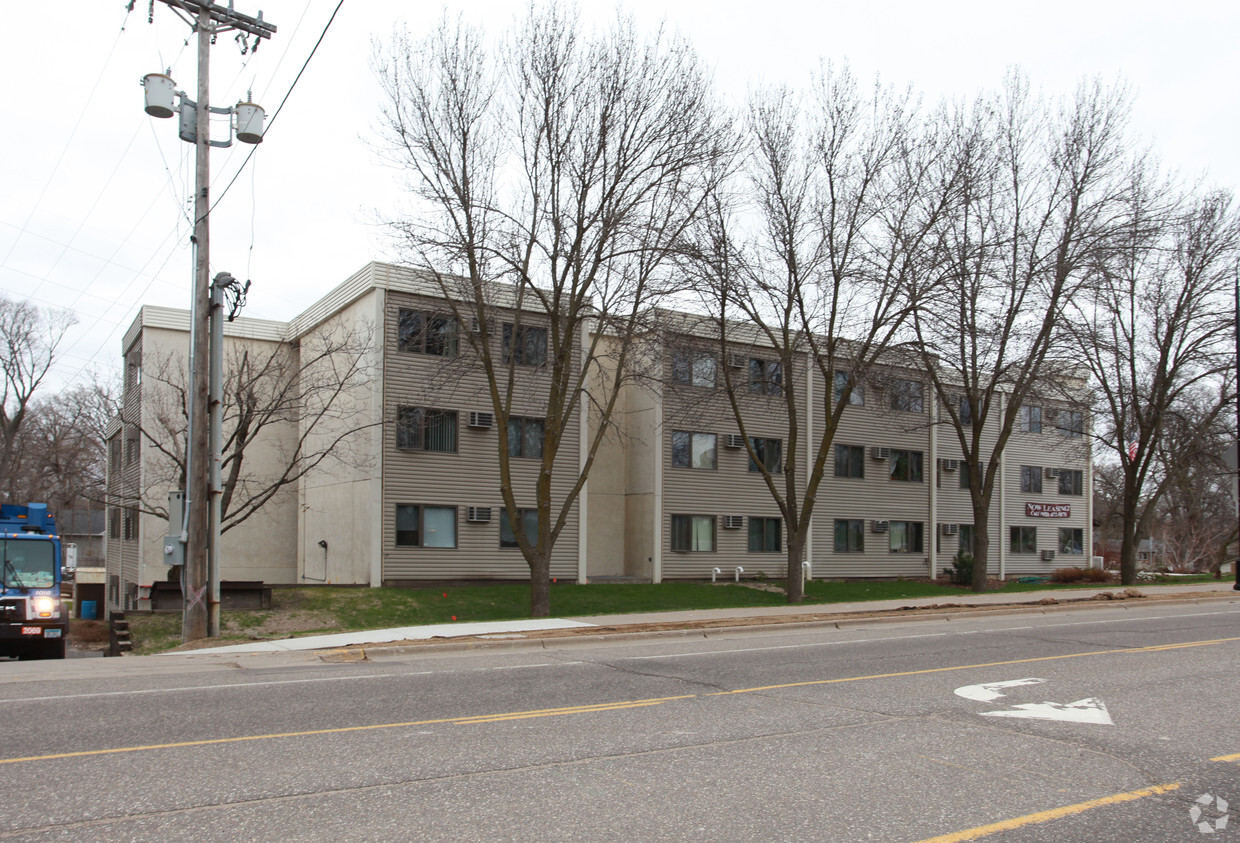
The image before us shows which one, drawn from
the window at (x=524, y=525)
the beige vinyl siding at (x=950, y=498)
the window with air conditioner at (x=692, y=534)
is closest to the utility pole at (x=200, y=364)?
the window at (x=524, y=525)

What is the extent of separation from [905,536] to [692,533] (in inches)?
420

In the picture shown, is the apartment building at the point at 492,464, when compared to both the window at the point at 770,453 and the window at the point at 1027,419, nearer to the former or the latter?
the window at the point at 770,453

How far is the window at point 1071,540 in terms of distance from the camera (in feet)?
145

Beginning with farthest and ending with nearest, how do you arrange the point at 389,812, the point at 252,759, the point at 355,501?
the point at 355,501
the point at 252,759
the point at 389,812

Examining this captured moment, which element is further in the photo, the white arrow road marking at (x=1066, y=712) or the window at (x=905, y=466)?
the window at (x=905, y=466)

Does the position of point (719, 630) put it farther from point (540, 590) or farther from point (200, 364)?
point (200, 364)

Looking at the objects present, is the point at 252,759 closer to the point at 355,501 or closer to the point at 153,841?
the point at 153,841

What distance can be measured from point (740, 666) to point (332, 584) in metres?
19.4

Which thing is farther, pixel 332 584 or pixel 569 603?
pixel 332 584

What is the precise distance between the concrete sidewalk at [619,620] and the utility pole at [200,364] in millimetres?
1589

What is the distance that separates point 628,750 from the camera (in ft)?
22.4

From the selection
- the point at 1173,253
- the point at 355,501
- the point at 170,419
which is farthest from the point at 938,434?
the point at 170,419

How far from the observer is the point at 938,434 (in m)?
39.7

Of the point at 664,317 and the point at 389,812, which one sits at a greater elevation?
the point at 664,317
